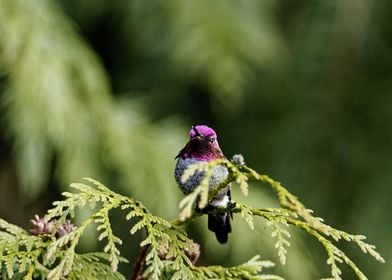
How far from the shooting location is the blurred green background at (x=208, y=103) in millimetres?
2822

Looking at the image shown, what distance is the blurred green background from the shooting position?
111 inches

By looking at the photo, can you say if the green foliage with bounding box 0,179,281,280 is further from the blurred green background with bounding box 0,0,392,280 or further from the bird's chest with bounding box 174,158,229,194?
the blurred green background with bounding box 0,0,392,280

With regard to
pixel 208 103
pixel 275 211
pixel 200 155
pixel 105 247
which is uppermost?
pixel 208 103

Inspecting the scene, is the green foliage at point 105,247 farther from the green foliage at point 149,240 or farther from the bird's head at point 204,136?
the bird's head at point 204,136

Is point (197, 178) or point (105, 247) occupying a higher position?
point (197, 178)

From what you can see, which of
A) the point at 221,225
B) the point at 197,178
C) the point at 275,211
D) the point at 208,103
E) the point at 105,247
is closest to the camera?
the point at 105,247

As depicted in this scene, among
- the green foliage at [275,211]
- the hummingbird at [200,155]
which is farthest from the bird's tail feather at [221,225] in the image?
the green foliage at [275,211]

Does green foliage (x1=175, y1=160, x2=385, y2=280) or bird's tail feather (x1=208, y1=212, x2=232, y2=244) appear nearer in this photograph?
green foliage (x1=175, y1=160, x2=385, y2=280)

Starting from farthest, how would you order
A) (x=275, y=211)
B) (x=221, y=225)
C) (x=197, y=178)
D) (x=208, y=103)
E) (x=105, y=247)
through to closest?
(x=208, y=103) < (x=221, y=225) < (x=197, y=178) < (x=275, y=211) < (x=105, y=247)

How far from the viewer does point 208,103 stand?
163 inches

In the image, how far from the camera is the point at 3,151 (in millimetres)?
4012

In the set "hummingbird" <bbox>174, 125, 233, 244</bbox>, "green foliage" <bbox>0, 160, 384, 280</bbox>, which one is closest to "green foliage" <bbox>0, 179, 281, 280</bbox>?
"green foliage" <bbox>0, 160, 384, 280</bbox>

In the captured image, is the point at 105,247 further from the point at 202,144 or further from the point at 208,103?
the point at 208,103

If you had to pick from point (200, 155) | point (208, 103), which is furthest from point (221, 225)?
point (208, 103)
